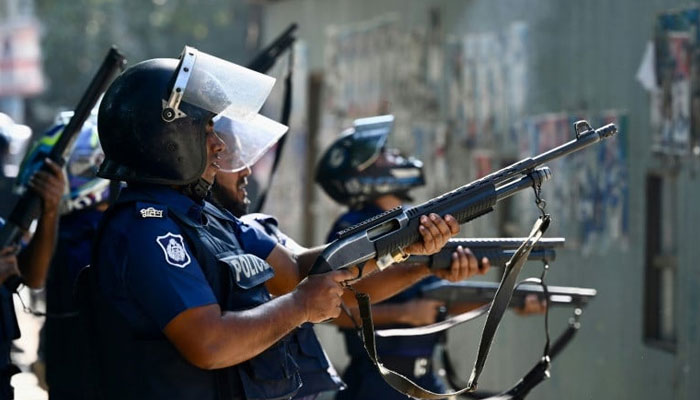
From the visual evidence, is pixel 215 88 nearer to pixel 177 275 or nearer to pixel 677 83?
pixel 177 275

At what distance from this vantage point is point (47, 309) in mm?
5879

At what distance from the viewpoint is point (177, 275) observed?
341cm

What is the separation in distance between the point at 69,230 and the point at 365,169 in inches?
63.1

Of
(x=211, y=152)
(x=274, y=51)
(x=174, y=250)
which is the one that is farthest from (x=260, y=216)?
(x=274, y=51)

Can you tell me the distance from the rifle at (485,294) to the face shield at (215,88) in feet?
7.34

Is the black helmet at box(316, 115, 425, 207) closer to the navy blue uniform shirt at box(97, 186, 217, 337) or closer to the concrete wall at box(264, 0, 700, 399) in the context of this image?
the concrete wall at box(264, 0, 700, 399)

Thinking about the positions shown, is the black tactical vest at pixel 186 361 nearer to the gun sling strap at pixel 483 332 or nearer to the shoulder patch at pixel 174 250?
the shoulder patch at pixel 174 250

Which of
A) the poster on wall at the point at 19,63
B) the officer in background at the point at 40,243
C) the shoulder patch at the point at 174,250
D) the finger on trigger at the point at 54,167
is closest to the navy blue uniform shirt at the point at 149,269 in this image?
the shoulder patch at the point at 174,250

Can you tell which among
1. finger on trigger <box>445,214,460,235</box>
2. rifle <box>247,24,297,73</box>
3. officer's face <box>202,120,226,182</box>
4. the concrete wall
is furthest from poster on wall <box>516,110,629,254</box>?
officer's face <box>202,120,226,182</box>

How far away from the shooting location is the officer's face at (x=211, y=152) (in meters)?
3.82

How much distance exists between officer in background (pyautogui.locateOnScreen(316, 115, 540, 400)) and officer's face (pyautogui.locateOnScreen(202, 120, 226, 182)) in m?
1.71

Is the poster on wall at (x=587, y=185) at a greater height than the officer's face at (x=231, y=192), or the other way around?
the officer's face at (x=231, y=192)

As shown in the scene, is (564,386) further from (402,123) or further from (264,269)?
(264,269)

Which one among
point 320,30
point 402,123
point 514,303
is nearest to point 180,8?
point 320,30
